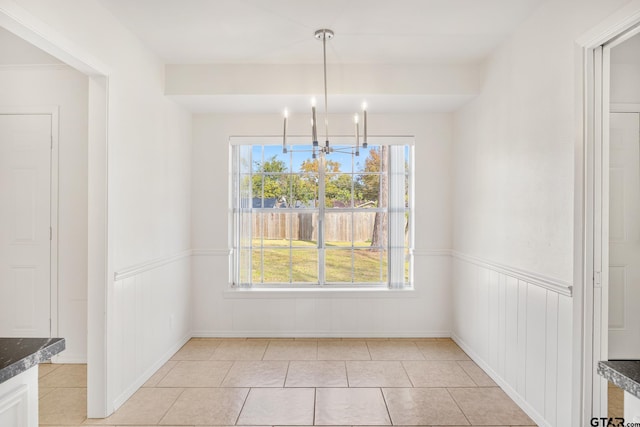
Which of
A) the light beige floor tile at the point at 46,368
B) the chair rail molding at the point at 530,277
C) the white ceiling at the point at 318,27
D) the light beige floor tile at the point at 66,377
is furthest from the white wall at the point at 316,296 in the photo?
the light beige floor tile at the point at 46,368

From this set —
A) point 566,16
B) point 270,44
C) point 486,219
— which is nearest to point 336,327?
point 486,219

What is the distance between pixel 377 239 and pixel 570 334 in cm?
251

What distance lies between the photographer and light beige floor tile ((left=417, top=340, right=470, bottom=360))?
391cm

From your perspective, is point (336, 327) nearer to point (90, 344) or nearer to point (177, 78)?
point (90, 344)

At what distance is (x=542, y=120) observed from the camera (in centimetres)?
267

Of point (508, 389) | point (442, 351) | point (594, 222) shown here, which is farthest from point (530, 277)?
point (442, 351)

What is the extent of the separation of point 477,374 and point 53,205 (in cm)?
402

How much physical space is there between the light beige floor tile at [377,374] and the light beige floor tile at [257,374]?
0.59 m

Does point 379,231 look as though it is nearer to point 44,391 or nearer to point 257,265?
point 257,265

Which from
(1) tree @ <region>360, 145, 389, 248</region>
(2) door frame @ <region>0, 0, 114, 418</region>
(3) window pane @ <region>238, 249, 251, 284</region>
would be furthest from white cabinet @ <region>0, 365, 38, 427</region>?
(1) tree @ <region>360, 145, 389, 248</region>

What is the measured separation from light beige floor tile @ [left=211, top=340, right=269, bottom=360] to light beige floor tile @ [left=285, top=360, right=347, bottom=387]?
0.47 meters

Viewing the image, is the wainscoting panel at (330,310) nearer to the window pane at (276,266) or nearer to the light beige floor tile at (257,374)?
the window pane at (276,266)

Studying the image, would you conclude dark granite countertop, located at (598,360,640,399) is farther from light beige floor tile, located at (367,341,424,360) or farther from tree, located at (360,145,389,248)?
Answer: tree, located at (360,145,389,248)

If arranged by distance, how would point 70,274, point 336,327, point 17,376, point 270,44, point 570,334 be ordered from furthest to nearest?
point 336,327, point 70,274, point 270,44, point 570,334, point 17,376
